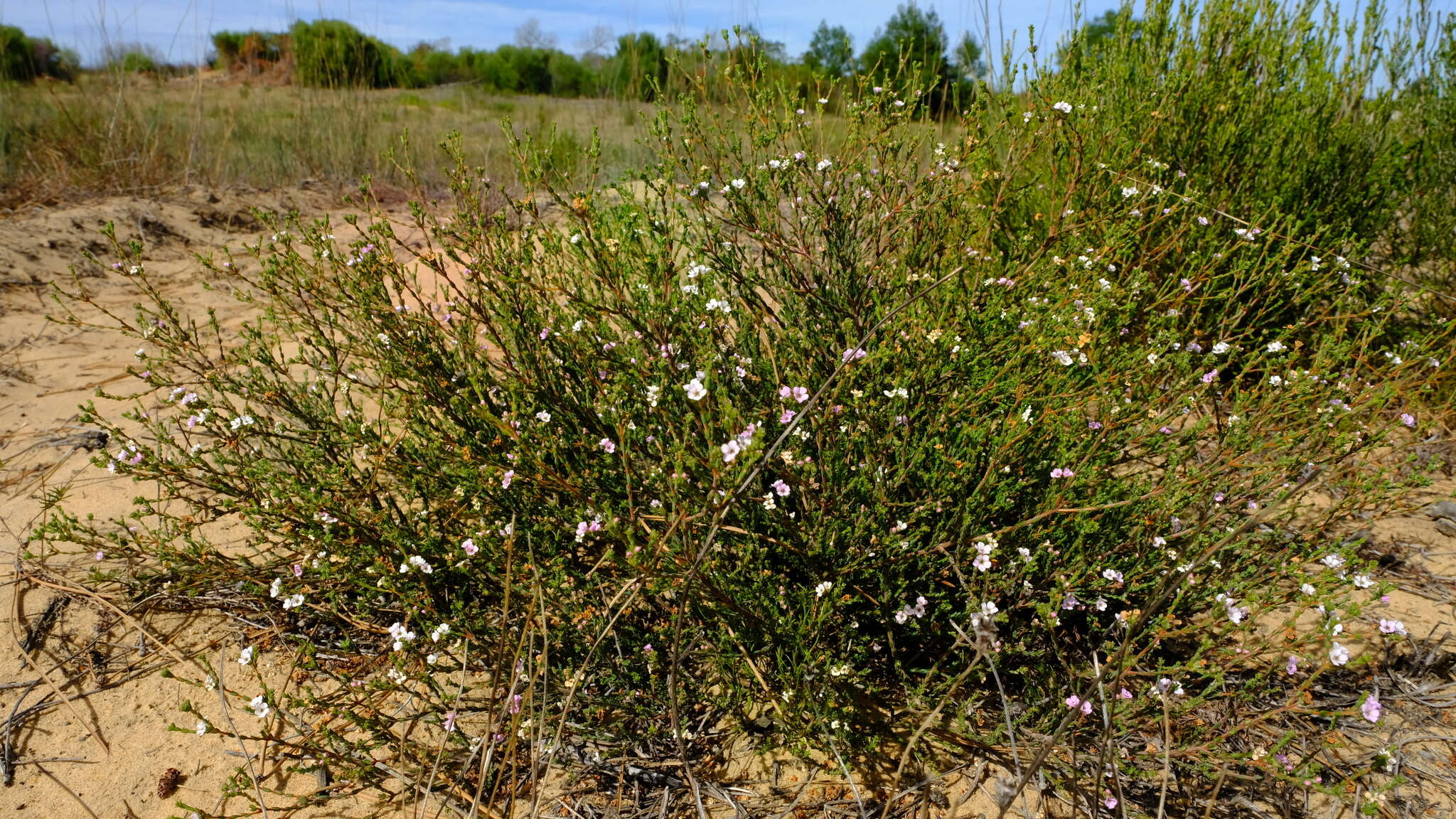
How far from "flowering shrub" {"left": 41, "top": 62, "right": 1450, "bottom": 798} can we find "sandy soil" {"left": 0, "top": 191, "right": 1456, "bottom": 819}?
13cm

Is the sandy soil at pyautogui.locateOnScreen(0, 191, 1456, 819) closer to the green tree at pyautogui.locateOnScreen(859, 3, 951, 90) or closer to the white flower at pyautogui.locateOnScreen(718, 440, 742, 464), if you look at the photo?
the white flower at pyautogui.locateOnScreen(718, 440, 742, 464)

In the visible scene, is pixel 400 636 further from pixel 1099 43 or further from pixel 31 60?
pixel 31 60

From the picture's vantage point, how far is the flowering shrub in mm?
2041

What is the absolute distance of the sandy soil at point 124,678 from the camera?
83.3 inches

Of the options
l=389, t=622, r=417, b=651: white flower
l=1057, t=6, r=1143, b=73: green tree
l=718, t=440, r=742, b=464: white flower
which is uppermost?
l=1057, t=6, r=1143, b=73: green tree

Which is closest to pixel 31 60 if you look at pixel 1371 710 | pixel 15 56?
pixel 15 56

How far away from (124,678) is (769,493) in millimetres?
2056

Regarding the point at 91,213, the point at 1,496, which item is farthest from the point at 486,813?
the point at 91,213

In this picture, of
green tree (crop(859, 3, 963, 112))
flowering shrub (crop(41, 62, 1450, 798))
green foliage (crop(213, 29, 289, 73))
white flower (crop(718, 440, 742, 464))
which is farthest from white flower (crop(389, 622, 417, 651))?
green foliage (crop(213, 29, 289, 73))

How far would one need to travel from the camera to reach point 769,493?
6.82 ft

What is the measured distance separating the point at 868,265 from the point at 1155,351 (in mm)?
958

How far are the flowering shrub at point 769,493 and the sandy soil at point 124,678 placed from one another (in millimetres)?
129

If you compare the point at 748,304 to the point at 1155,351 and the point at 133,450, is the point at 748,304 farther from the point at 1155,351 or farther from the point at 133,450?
the point at 133,450

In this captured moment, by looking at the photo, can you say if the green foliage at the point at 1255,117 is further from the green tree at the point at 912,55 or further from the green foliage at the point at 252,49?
the green foliage at the point at 252,49
